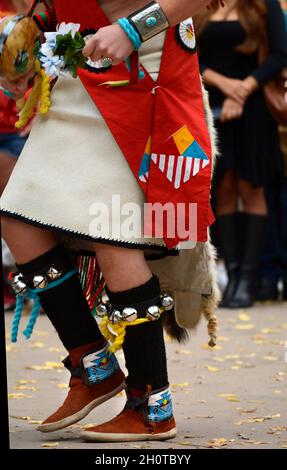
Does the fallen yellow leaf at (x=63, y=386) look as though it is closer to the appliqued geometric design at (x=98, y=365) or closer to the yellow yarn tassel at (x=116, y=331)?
the appliqued geometric design at (x=98, y=365)

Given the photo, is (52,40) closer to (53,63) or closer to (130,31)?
(53,63)

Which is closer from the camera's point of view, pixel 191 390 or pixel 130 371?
pixel 130 371

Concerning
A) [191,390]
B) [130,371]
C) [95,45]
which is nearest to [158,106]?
[95,45]

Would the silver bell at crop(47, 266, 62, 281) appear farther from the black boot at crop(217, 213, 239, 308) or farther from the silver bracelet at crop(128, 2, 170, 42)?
the black boot at crop(217, 213, 239, 308)

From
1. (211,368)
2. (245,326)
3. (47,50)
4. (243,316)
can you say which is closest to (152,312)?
(47,50)

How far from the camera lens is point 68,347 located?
3.73m

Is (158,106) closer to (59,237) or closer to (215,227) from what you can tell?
(59,237)

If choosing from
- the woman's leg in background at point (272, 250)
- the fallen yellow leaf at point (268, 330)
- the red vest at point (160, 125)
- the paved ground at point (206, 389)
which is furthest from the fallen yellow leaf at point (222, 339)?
the red vest at point (160, 125)

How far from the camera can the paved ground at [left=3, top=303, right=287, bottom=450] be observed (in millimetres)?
3701

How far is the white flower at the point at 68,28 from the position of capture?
338cm

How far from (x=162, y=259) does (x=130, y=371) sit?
39cm

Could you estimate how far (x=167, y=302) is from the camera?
362 cm
